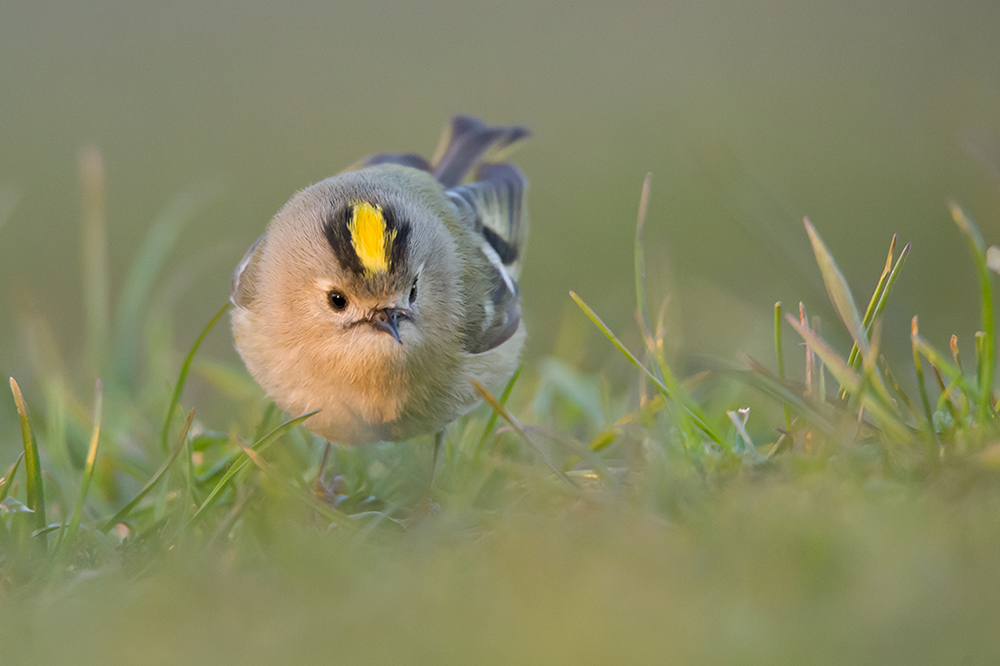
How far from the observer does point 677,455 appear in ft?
7.91

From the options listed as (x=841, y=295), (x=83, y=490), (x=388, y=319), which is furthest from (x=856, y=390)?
(x=83, y=490)

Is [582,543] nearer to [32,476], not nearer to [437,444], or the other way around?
[32,476]

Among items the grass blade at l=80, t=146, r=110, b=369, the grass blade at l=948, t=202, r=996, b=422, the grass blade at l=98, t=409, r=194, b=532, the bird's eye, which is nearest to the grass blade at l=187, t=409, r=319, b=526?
the grass blade at l=98, t=409, r=194, b=532

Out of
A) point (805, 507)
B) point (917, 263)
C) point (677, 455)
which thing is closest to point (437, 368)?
point (677, 455)

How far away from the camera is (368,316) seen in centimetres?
314

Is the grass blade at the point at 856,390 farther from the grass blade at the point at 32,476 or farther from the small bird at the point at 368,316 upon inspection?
the grass blade at the point at 32,476

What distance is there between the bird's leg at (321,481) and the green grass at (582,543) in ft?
0.04

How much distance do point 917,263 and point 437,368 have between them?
223 inches

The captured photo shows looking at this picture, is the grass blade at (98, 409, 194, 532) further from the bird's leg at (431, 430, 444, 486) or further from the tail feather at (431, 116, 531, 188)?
the tail feather at (431, 116, 531, 188)

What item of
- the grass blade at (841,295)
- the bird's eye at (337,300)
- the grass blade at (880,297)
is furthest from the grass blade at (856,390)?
the bird's eye at (337,300)

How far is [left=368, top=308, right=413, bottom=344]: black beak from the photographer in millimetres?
3094

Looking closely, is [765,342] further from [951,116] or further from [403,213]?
[951,116]

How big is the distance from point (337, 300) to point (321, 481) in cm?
59

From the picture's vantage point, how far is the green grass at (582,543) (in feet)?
4.99
